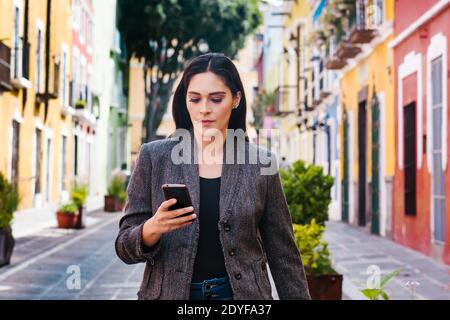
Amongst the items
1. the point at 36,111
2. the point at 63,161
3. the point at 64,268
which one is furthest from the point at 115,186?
the point at 63,161

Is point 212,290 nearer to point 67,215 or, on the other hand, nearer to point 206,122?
point 206,122

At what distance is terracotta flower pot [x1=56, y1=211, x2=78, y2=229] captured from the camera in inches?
513

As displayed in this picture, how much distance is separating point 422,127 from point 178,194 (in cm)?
985

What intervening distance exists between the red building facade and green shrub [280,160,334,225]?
50.9 inches

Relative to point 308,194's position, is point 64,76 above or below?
above

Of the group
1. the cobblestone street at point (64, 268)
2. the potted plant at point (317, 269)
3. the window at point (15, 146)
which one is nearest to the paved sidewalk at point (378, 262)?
the potted plant at point (317, 269)

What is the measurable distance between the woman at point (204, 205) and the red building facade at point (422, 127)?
7134 millimetres

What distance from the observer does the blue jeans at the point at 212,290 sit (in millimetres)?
2141

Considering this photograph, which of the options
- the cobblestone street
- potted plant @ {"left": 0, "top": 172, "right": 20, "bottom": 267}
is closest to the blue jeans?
the cobblestone street

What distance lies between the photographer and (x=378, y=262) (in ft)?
33.8

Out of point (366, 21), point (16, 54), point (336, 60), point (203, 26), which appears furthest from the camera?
point (203, 26)

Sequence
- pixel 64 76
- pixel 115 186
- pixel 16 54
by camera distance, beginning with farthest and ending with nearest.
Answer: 1. pixel 115 186
2. pixel 16 54
3. pixel 64 76

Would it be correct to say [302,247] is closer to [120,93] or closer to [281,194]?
[120,93]

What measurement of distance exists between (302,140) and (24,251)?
18.2m
